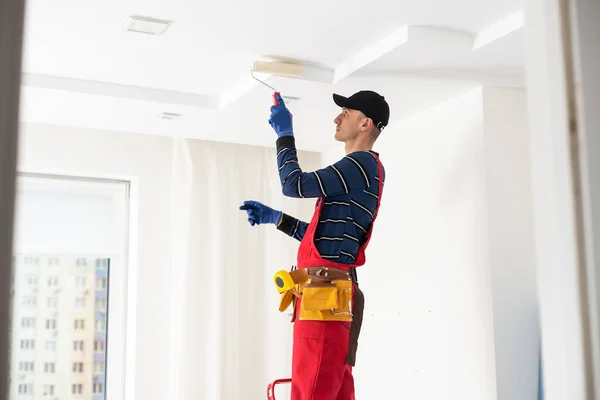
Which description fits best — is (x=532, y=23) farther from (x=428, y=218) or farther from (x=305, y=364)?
(x=428, y=218)

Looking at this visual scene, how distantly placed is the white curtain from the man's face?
1389 mm

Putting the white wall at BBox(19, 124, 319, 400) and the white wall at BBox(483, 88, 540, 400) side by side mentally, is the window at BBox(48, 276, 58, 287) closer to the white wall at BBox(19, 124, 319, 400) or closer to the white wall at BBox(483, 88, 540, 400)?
the white wall at BBox(19, 124, 319, 400)

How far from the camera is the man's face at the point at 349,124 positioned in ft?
8.96

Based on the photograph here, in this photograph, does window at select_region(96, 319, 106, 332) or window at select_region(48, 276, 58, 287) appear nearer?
window at select_region(48, 276, 58, 287)

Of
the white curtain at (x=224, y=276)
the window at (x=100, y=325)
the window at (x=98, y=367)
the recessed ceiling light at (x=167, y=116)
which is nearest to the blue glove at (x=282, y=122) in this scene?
the recessed ceiling light at (x=167, y=116)

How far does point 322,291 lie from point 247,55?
111 centimetres

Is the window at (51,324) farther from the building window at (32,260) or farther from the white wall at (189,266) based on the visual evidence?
the white wall at (189,266)

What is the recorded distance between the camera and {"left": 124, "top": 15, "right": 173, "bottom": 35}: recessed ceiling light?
253 cm

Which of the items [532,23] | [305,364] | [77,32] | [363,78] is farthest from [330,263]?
[532,23]

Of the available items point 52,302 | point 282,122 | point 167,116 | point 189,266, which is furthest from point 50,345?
point 282,122

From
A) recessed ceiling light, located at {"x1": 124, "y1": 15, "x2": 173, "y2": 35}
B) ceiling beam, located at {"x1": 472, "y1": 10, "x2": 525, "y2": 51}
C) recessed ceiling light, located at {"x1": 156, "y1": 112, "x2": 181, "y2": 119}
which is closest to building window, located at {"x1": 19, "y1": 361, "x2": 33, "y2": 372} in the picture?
recessed ceiling light, located at {"x1": 156, "y1": 112, "x2": 181, "y2": 119}

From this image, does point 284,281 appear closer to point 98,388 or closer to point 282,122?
point 282,122

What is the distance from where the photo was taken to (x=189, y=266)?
3861mm

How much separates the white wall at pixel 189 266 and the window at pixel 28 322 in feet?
1.79
